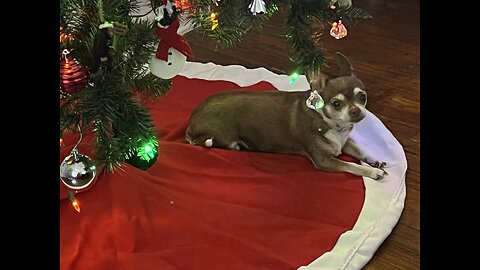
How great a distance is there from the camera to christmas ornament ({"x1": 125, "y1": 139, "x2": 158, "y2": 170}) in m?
1.18

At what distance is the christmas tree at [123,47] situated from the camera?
40.9 inches

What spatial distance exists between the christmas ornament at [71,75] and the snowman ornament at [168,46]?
A: 0.13 m

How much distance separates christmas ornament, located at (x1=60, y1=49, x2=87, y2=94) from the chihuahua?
545mm

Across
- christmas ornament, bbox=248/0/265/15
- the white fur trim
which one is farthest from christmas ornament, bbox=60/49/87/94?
the white fur trim

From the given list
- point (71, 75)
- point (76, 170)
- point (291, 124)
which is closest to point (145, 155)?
point (76, 170)

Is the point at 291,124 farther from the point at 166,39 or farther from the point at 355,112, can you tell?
the point at 166,39

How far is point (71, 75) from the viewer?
1039mm

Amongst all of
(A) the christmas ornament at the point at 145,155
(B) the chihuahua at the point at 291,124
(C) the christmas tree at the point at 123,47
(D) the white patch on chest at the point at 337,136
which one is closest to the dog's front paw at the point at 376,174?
(B) the chihuahua at the point at 291,124

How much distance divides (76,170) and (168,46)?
0.28 metres

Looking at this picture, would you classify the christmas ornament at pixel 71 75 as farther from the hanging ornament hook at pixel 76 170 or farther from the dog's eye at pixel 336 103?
the dog's eye at pixel 336 103

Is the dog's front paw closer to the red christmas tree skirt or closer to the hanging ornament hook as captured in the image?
the red christmas tree skirt

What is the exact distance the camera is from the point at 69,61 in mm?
1037
